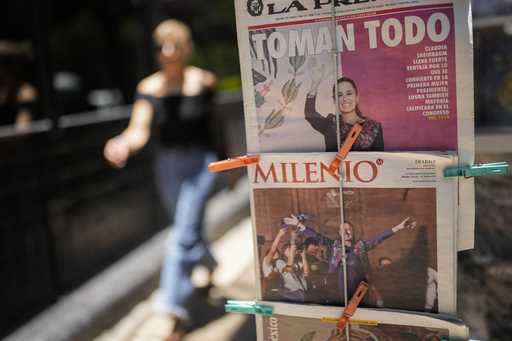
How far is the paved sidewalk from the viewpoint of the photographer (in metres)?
3.54

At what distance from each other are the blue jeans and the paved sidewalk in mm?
176

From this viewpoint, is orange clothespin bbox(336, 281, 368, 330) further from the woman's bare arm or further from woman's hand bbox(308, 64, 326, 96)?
the woman's bare arm

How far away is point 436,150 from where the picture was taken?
147cm

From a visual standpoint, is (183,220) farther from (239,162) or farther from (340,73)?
(340,73)

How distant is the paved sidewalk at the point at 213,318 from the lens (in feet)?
11.6

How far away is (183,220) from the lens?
362cm

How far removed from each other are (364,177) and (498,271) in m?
1.25

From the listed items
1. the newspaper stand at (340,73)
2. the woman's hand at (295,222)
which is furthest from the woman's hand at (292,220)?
the newspaper stand at (340,73)

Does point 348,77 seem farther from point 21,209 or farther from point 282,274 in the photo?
point 21,209

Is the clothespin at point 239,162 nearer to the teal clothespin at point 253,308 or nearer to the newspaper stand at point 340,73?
the newspaper stand at point 340,73

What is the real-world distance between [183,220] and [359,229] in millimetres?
2196

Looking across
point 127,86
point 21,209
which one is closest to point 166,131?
point 21,209

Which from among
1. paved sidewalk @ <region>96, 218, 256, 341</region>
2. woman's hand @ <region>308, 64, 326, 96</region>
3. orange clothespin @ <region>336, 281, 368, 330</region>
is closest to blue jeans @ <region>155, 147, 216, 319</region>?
paved sidewalk @ <region>96, 218, 256, 341</region>

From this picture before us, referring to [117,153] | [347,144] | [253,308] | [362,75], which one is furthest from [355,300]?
[117,153]
